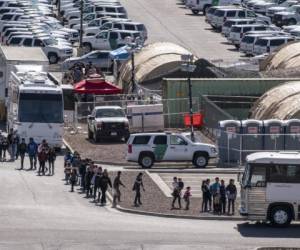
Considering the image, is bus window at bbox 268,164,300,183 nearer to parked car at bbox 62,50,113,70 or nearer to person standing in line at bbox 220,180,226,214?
person standing in line at bbox 220,180,226,214

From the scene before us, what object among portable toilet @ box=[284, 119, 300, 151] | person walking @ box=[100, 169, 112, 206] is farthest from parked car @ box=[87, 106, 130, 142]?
person walking @ box=[100, 169, 112, 206]

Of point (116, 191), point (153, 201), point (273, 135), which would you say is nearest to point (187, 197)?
point (153, 201)

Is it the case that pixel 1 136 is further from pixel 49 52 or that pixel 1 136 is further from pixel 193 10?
pixel 193 10

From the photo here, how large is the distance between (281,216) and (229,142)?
529 inches

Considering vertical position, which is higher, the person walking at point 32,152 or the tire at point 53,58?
the person walking at point 32,152

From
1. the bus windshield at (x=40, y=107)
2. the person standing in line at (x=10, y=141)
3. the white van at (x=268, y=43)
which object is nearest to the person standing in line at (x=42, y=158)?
the person standing in line at (x=10, y=141)

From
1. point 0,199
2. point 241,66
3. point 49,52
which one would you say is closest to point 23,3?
point 49,52

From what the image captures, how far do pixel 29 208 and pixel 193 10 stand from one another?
61021 millimetres

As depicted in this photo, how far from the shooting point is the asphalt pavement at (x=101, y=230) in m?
43.3

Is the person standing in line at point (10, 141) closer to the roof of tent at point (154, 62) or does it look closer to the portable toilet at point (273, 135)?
the portable toilet at point (273, 135)

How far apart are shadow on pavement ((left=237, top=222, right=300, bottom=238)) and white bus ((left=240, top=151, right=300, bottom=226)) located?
0.23 meters

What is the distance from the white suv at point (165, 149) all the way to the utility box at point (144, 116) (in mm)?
8537

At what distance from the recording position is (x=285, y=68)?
75.6 m

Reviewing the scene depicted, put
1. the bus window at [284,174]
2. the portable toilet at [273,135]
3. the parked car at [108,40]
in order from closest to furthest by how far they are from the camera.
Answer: the bus window at [284,174] → the portable toilet at [273,135] → the parked car at [108,40]
